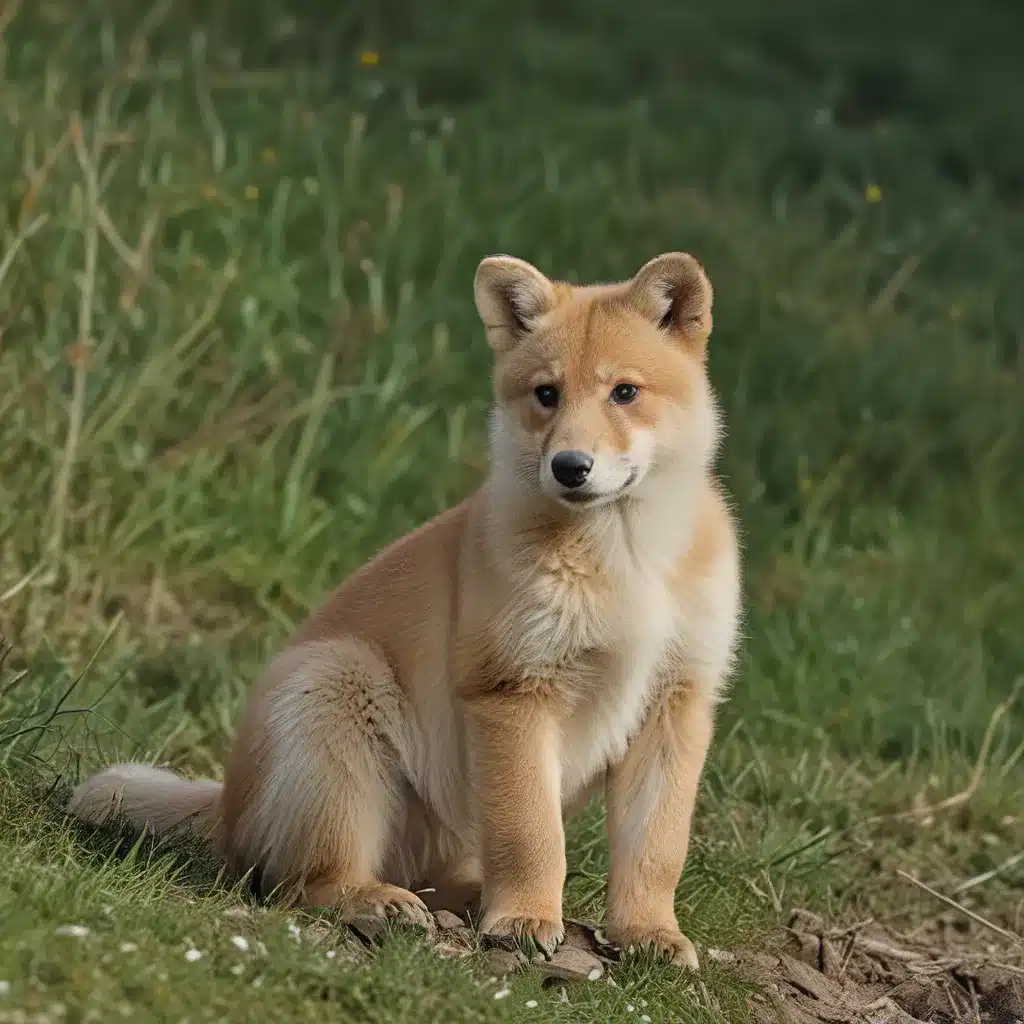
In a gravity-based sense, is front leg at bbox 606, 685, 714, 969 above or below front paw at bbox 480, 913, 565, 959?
above

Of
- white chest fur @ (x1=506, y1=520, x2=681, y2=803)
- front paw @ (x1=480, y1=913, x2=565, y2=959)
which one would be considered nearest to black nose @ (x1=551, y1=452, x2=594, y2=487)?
white chest fur @ (x1=506, y1=520, x2=681, y2=803)

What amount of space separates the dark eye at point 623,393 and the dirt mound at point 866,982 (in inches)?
60.0

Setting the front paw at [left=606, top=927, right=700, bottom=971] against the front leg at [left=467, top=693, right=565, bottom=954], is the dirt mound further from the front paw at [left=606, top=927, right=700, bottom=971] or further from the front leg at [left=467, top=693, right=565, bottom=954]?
the front leg at [left=467, top=693, right=565, bottom=954]

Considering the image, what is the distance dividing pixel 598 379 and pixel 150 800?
1756 mm

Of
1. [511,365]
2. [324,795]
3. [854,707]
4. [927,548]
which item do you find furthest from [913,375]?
[324,795]

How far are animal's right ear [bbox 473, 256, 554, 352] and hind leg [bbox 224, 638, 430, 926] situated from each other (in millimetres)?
967

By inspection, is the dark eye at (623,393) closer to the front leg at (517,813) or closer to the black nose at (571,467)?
the black nose at (571,467)

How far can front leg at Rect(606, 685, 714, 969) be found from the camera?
4430mm

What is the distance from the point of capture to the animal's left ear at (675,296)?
454cm

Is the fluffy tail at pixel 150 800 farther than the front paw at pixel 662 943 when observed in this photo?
Yes

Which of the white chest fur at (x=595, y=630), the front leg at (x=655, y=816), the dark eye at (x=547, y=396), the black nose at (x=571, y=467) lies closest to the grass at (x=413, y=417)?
the front leg at (x=655, y=816)

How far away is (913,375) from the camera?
866 cm

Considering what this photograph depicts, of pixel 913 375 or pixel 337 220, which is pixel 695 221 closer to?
pixel 913 375

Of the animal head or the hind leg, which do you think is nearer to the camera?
the animal head
